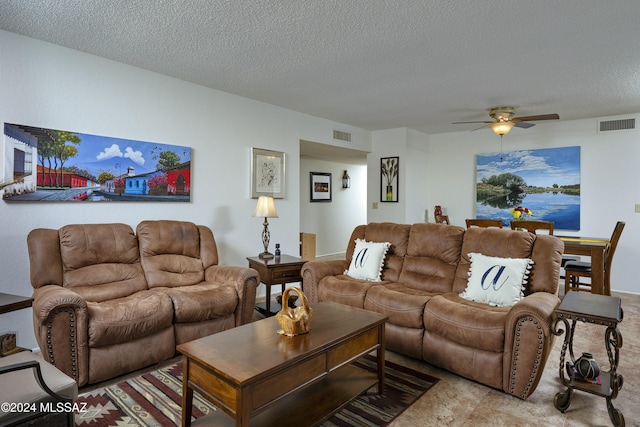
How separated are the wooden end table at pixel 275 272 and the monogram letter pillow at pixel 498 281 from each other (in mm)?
1686

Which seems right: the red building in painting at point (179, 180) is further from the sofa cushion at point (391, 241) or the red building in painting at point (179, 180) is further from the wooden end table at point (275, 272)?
the sofa cushion at point (391, 241)

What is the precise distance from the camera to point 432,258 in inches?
130

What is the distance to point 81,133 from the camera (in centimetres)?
311

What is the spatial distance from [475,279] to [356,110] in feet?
9.80

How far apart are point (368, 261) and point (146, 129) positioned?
254 cm

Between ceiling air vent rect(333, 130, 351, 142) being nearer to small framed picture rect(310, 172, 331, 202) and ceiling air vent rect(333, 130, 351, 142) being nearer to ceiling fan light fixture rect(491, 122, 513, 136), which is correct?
small framed picture rect(310, 172, 331, 202)

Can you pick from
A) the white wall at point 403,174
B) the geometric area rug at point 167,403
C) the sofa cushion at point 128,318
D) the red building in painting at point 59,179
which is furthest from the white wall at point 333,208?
the geometric area rug at point 167,403

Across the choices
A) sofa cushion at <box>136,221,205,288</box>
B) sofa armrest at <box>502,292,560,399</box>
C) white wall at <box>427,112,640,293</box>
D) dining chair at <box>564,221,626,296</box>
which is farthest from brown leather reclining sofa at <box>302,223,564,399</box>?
white wall at <box>427,112,640,293</box>

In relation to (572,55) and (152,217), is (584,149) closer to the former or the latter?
(572,55)

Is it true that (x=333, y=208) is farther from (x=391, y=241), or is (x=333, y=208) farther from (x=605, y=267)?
(x=605, y=267)

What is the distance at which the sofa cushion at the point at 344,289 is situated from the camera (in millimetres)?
A: 3070

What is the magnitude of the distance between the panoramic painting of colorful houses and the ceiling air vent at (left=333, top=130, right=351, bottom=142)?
8.17 ft

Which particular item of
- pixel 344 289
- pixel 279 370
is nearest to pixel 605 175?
pixel 344 289

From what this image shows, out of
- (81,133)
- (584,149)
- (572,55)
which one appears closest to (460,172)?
(584,149)
